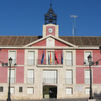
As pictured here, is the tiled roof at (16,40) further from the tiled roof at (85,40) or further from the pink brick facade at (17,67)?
the tiled roof at (85,40)

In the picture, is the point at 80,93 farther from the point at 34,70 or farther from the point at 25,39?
the point at 25,39

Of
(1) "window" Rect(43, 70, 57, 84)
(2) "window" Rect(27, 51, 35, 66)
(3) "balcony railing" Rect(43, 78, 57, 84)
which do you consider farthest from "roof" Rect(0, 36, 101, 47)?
(3) "balcony railing" Rect(43, 78, 57, 84)

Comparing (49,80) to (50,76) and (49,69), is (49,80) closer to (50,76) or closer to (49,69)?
(50,76)

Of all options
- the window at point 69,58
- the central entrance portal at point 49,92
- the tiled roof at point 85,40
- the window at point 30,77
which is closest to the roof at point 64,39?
the tiled roof at point 85,40

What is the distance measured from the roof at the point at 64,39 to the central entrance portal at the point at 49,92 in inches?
323

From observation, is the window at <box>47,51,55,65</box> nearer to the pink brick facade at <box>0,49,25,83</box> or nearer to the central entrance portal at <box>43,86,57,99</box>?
the central entrance portal at <box>43,86,57,99</box>

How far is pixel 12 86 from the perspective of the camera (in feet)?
119

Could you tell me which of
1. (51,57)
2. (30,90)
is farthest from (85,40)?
(30,90)

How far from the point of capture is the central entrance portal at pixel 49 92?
3638 centimetres

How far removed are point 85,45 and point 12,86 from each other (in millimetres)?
13424

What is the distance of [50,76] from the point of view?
36531 mm

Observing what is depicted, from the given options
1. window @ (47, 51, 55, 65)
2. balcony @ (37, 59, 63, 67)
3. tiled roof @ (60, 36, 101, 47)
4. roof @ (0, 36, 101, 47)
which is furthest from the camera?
roof @ (0, 36, 101, 47)

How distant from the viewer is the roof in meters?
38.4

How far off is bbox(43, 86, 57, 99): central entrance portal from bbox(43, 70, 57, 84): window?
1088 millimetres
